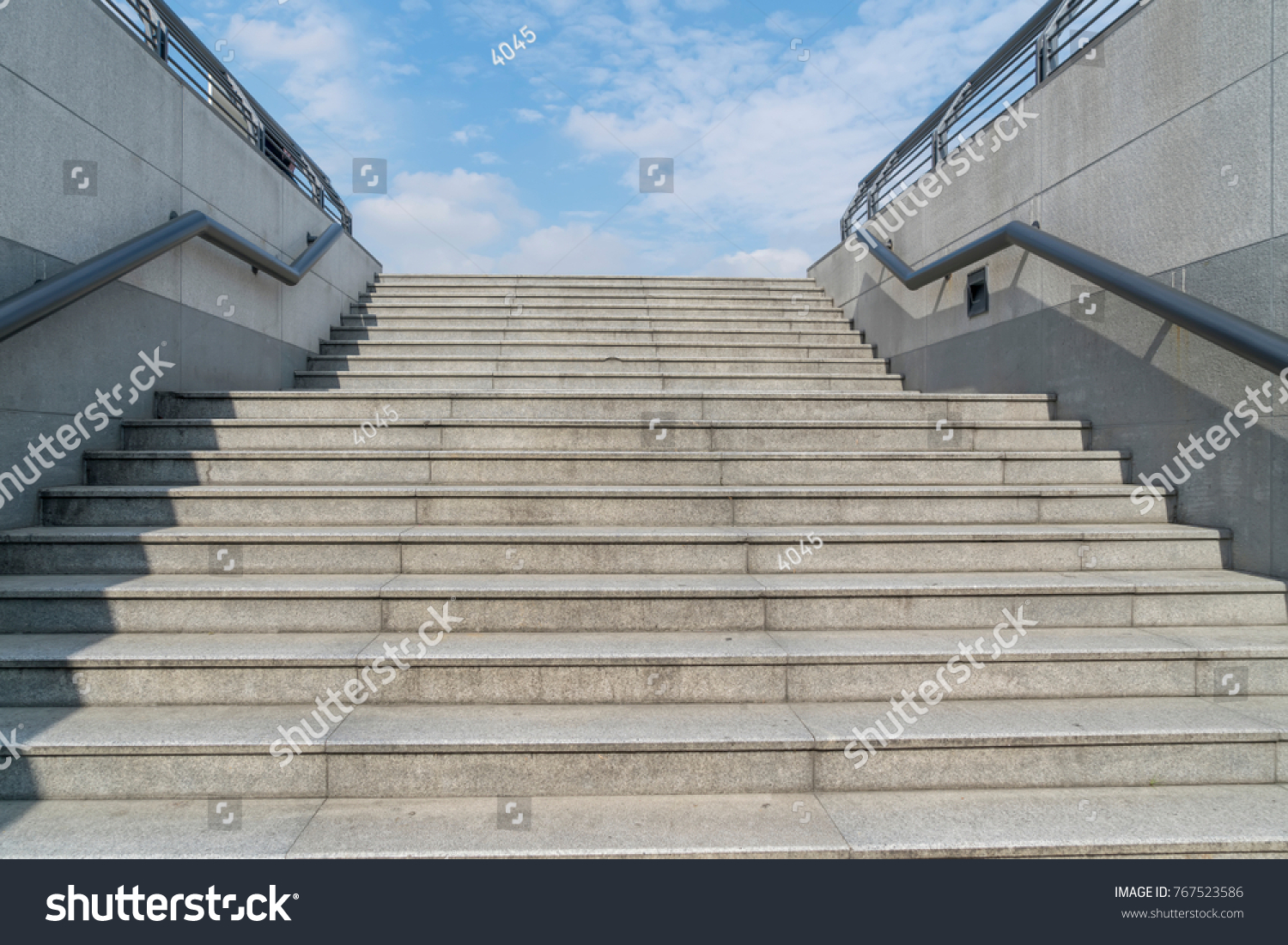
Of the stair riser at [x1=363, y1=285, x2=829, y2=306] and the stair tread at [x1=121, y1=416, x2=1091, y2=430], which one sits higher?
the stair riser at [x1=363, y1=285, x2=829, y2=306]

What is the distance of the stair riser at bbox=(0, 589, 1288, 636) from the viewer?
3170 millimetres

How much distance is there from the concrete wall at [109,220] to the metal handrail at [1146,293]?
5939mm

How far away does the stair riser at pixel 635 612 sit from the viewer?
317cm

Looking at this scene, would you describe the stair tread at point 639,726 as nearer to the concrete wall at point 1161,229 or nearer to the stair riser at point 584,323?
the concrete wall at point 1161,229

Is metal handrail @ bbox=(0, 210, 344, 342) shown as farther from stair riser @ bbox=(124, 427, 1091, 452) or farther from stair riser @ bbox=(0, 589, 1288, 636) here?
stair riser @ bbox=(0, 589, 1288, 636)

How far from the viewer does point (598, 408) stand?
5164 mm

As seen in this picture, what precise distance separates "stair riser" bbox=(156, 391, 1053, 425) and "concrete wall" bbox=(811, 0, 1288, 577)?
659 millimetres

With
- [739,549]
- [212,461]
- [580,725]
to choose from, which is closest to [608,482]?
[739,549]

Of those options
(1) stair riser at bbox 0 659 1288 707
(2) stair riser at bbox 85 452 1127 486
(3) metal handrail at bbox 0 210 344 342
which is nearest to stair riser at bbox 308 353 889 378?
(3) metal handrail at bbox 0 210 344 342

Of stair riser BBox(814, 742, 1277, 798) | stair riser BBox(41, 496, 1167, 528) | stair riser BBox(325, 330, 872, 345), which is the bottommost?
stair riser BBox(814, 742, 1277, 798)

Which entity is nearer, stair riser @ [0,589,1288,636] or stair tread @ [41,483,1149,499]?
stair riser @ [0,589,1288,636]

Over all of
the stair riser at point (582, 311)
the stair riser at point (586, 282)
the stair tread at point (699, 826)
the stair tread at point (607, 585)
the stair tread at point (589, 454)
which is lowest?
the stair tread at point (699, 826)

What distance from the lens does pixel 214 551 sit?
3.54 meters

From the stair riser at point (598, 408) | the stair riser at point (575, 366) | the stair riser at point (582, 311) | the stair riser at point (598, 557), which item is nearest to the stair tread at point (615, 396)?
the stair riser at point (598, 408)
